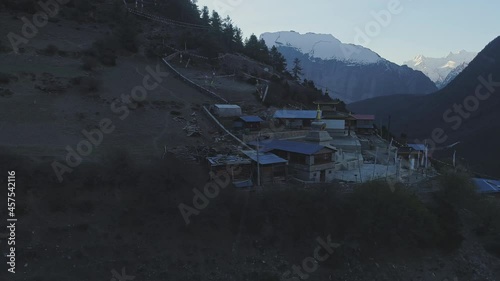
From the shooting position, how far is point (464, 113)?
67.5 metres

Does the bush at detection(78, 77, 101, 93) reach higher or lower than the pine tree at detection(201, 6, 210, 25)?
lower

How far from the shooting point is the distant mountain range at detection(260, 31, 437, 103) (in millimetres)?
116062

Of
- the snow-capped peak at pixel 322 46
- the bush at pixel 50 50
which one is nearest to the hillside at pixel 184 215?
the bush at pixel 50 50

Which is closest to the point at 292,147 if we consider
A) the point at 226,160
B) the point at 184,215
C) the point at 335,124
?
the point at 226,160

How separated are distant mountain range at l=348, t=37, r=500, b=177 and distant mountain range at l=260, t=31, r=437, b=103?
26.4 meters

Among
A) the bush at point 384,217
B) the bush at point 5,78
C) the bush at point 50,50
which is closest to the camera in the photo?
the bush at point 384,217

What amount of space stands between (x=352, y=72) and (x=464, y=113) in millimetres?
56697

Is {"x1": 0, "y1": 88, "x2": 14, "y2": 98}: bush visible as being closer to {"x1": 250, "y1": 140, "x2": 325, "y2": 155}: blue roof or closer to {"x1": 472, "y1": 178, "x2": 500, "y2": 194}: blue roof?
{"x1": 250, "y1": 140, "x2": 325, "y2": 155}: blue roof

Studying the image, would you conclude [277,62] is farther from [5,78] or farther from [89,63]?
[5,78]

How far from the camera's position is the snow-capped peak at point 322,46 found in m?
129

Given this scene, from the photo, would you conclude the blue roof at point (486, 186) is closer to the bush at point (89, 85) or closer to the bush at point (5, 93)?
the bush at point (89, 85)

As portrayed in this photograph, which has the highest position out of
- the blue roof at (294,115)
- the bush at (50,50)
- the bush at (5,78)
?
the bush at (50,50)

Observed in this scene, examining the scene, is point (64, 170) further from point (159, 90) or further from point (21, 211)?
point (159, 90)

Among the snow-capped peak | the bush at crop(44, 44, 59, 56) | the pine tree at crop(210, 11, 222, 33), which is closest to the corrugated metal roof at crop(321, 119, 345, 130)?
the bush at crop(44, 44, 59, 56)
